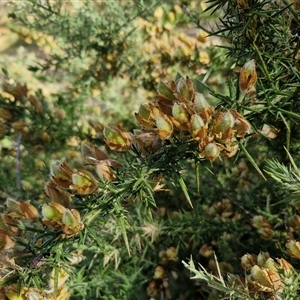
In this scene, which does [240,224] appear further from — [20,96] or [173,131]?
[20,96]

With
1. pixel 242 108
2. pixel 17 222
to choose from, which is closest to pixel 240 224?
pixel 242 108

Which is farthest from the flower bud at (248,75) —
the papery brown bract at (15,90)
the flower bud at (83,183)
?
the papery brown bract at (15,90)

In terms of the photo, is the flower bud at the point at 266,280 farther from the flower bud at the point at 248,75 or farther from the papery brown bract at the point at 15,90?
the papery brown bract at the point at 15,90

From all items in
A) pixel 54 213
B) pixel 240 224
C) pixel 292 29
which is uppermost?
pixel 292 29

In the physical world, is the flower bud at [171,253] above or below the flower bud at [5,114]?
below

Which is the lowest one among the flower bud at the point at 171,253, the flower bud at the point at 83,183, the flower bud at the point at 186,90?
the flower bud at the point at 171,253

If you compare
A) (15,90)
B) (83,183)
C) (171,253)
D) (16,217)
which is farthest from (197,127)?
(15,90)

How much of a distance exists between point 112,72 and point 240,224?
0.65 metres

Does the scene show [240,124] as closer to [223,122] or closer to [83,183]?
[223,122]

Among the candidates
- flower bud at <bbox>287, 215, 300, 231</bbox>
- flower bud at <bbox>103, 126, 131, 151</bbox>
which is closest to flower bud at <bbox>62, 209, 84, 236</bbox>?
flower bud at <bbox>103, 126, 131, 151</bbox>

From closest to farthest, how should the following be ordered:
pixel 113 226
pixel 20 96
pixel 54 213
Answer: pixel 54 213, pixel 113 226, pixel 20 96

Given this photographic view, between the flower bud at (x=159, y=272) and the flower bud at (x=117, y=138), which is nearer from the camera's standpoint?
the flower bud at (x=117, y=138)

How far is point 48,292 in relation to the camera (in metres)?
0.62

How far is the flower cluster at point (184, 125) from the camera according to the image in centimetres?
58
